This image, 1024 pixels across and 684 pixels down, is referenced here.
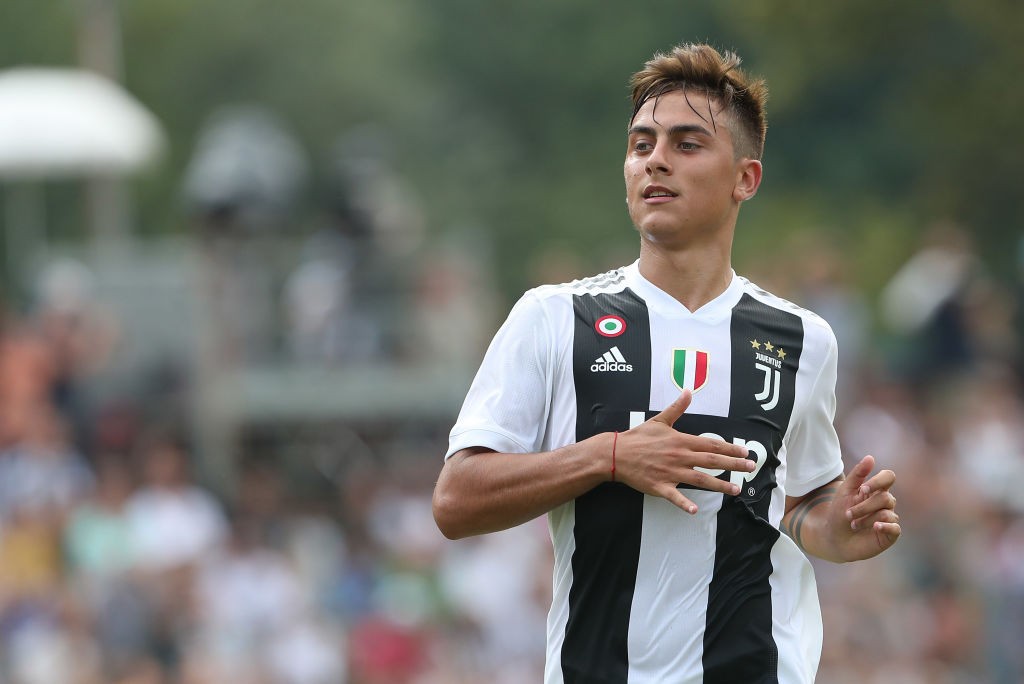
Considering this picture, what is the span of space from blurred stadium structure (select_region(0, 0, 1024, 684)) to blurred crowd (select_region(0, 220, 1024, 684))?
0.02 m

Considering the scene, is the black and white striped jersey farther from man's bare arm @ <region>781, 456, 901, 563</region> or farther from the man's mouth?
the man's mouth

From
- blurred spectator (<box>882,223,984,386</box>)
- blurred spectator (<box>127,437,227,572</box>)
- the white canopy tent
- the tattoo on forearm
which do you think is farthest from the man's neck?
the white canopy tent

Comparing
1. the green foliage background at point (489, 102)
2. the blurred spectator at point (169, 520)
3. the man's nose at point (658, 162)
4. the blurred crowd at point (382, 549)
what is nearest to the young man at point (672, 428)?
the man's nose at point (658, 162)

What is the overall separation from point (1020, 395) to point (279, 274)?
6576 mm

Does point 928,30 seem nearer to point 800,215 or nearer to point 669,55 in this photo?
point 800,215

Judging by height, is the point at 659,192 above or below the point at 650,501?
above

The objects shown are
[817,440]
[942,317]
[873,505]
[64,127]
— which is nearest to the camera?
[873,505]

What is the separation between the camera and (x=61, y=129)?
16.2 metres

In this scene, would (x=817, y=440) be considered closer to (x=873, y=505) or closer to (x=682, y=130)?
(x=873, y=505)

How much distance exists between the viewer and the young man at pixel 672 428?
4.33 meters

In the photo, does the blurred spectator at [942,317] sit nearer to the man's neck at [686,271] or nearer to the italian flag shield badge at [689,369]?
the man's neck at [686,271]

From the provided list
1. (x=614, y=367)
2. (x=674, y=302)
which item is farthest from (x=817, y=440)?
(x=614, y=367)

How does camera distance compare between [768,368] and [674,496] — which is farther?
[768,368]

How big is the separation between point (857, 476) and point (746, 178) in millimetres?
842
